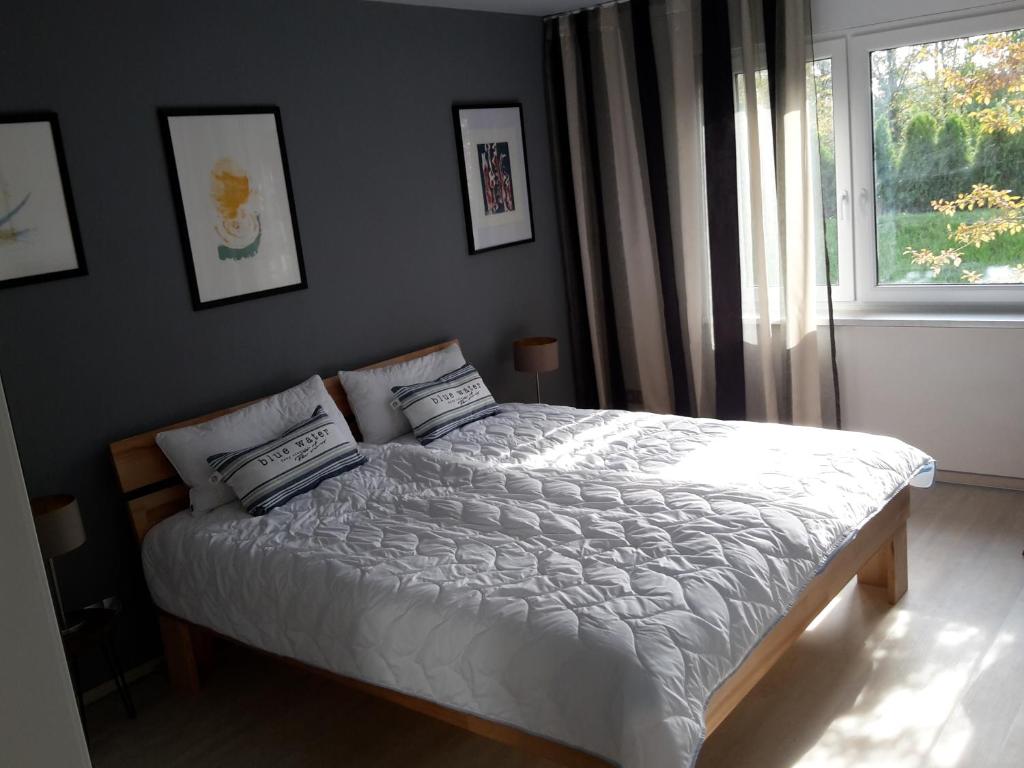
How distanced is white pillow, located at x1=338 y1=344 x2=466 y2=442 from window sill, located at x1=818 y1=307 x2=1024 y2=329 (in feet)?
6.84

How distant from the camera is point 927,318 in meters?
4.18

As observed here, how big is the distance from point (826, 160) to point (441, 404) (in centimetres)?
223

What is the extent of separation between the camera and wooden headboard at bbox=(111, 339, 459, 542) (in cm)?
322

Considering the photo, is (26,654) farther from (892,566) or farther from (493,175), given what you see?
(493,175)

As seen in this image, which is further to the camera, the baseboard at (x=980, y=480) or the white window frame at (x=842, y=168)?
the white window frame at (x=842, y=168)

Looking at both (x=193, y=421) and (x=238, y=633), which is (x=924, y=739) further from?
(x=193, y=421)

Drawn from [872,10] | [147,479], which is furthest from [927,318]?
[147,479]

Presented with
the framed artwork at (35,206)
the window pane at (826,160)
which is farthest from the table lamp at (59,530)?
the window pane at (826,160)

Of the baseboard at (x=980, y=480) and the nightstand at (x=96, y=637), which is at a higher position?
the nightstand at (x=96, y=637)

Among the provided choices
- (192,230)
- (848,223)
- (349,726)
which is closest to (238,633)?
(349,726)

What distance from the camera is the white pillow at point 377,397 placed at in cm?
388

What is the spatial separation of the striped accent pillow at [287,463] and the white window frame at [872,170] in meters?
2.65

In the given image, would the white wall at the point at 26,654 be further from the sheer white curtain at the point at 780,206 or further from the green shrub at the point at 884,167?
the green shrub at the point at 884,167

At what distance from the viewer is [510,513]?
115 inches
